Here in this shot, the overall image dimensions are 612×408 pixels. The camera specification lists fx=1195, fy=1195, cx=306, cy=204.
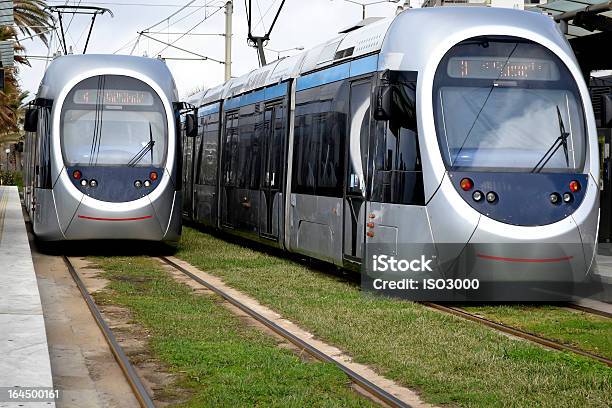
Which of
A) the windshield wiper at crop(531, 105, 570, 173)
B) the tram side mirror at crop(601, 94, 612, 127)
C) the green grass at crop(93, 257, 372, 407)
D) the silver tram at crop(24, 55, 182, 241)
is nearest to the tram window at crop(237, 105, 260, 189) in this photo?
the silver tram at crop(24, 55, 182, 241)

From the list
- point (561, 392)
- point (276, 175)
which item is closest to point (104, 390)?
point (561, 392)

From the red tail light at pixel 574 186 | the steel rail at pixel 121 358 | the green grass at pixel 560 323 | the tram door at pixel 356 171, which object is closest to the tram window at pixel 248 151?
the tram door at pixel 356 171

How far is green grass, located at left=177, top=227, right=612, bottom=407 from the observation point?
8.27m

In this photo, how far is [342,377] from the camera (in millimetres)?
8781

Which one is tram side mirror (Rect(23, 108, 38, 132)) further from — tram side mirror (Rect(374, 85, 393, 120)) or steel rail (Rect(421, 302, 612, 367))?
steel rail (Rect(421, 302, 612, 367))

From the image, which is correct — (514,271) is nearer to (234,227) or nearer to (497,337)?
(497,337)

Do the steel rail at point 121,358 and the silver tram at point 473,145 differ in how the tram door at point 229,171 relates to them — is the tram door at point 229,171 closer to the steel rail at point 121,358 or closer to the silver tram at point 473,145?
the silver tram at point 473,145

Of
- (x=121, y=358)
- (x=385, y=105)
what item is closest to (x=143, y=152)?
(x=385, y=105)

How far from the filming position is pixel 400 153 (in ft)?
44.0

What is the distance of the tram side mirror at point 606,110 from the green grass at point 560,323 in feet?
7.38

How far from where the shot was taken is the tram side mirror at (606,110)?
45.5 ft

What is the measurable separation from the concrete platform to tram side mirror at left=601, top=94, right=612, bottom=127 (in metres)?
6.75

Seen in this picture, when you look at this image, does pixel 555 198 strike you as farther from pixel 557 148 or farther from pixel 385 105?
pixel 385 105

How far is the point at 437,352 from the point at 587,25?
842cm
